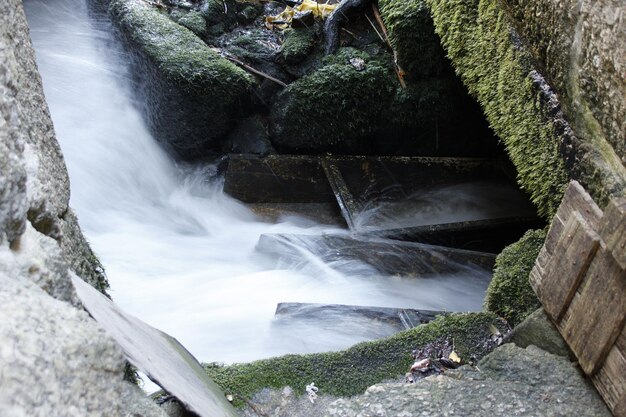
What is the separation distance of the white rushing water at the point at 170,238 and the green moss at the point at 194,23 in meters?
0.69

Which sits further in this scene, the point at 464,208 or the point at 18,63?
the point at 464,208

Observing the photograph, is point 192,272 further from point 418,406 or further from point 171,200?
point 418,406

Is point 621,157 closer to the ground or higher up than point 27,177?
higher up

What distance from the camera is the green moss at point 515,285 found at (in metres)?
3.09

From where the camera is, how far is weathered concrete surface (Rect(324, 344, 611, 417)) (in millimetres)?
2365

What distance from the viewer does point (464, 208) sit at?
Answer: 5.33m

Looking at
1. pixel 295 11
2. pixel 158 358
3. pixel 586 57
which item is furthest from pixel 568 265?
pixel 295 11

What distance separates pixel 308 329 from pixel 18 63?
2.25 meters

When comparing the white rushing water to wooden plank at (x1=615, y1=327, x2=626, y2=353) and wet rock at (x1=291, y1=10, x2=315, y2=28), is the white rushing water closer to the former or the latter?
wooden plank at (x1=615, y1=327, x2=626, y2=353)

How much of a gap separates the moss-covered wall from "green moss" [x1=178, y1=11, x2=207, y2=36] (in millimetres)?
2647

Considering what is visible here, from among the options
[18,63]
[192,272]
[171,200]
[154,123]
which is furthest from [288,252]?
[18,63]

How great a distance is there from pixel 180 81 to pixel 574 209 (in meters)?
3.53

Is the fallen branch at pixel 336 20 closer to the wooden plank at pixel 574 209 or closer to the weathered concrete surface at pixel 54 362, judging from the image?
the wooden plank at pixel 574 209

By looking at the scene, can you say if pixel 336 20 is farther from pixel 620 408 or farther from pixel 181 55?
pixel 620 408
